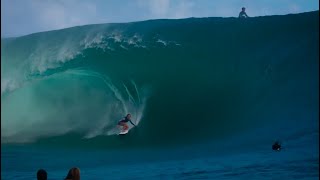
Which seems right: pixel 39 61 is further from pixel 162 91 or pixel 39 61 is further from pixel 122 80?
pixel 162 91

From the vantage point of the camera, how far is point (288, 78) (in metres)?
9.24

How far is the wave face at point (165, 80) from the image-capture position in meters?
9.02

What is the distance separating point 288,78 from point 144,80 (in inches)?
128

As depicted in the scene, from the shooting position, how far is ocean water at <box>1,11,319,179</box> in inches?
294

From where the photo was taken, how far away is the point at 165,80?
10.5 m

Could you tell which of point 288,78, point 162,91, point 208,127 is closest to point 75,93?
point 162,91

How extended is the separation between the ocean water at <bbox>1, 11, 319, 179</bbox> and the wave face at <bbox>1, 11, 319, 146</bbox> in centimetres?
3

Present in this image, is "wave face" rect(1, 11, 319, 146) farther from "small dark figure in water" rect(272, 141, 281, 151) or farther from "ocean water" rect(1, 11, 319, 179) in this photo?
"small dark figure in water" rect(272, 141, 281, 151)

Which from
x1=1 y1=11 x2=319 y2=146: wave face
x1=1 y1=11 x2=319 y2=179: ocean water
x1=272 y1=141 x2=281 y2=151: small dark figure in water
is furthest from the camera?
x1=1 y1=11 x2=319 y2=146: wave face

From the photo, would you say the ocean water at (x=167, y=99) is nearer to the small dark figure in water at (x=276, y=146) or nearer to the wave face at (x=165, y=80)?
the wave face at (x=165, y=80)

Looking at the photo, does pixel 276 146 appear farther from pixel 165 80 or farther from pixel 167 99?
pixel 165 80

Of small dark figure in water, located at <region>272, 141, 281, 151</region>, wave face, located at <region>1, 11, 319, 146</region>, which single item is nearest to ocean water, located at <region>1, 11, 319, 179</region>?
wave face, located at <region>1, 11, 319, 146</region>

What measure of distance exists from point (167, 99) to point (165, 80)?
2.21 feet

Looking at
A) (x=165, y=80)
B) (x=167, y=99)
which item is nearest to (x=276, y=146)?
(x=167, y=99)
